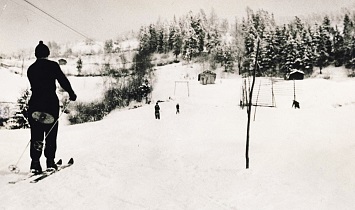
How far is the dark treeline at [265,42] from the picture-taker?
160ft

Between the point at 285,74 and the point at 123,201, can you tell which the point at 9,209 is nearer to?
the point at 123,201

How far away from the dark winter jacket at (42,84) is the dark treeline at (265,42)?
94.1 feet

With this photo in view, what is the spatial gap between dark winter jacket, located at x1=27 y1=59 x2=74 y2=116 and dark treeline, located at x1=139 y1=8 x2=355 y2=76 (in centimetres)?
2869

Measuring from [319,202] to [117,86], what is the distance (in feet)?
150

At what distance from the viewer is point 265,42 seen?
56.3 m

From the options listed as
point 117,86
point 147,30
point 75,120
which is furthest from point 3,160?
point 147,30

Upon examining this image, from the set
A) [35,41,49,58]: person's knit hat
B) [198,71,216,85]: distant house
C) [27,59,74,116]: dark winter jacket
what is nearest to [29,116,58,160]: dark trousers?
[27,59,74,116]: dark winter jacket

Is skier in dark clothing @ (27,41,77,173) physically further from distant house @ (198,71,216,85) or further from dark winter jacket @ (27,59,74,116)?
distant house @ (198,71,216,85)

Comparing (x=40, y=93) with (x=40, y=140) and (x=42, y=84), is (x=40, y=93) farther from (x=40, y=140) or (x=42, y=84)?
(x=40, y=140)

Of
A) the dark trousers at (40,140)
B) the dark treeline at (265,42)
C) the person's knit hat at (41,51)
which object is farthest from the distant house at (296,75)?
the person's knit hat at (41,51)

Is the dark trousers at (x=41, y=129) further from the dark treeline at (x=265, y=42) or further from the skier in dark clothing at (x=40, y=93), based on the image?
the dark treeline at (x=265, y=42)

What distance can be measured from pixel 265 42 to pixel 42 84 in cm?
5627

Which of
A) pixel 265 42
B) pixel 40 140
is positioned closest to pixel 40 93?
pixel 40 140

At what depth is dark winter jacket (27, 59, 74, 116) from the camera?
4207 mm
